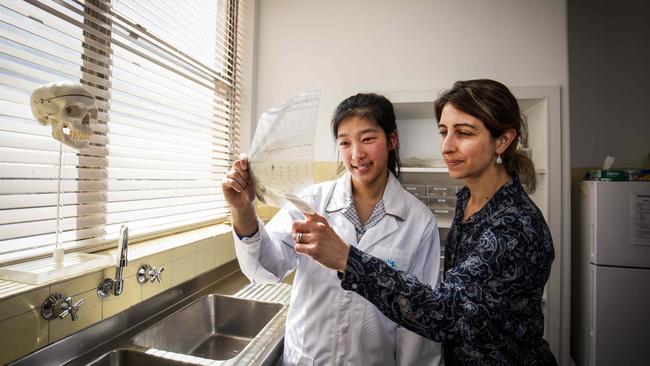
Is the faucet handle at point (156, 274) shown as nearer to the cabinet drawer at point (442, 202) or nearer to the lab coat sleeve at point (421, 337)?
the lab coat sleeve at point (421, 337)

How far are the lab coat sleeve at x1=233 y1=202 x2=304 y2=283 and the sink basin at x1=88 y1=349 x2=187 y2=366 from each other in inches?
14.6

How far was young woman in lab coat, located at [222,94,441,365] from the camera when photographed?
93 centimetres

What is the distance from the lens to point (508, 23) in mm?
1951

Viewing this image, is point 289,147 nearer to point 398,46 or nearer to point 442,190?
point 442,190

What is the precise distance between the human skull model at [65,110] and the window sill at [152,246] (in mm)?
385

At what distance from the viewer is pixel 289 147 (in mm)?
575

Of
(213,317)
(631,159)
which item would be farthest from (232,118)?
(631,159)

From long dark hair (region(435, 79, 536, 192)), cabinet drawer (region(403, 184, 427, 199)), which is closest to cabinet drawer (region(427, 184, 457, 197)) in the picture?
cabinet drawer (region(403, 184, 427, 199))

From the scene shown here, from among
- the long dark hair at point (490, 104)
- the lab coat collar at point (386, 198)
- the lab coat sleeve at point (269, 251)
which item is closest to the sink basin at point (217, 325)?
the lab coat sleeve at point (269, 251)

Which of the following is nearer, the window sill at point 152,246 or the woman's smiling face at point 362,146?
the window sill at point 152,246

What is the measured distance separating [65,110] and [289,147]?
28.2 inches

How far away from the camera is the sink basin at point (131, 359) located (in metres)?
0.98

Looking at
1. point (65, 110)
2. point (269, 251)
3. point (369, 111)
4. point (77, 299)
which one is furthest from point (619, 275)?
point (65, 110)

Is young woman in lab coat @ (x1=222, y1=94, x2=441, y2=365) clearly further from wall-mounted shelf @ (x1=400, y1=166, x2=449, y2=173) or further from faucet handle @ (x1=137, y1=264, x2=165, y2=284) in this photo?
wall-mounted shelf @ (x1=400, y1=166, x2=449, y2=173)
